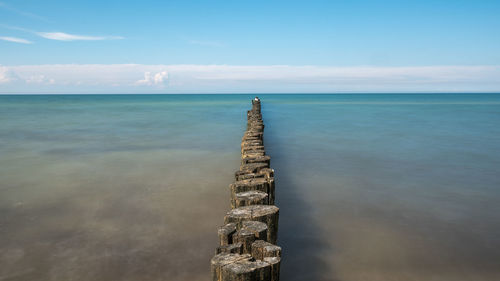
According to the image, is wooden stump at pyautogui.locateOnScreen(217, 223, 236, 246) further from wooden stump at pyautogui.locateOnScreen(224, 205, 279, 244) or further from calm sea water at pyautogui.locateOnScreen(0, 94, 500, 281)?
calm sea water at pyautogui.locateOnScreen(0, 94, 500, 281)

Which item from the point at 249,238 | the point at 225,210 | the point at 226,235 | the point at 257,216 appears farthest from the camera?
the point at 225,210

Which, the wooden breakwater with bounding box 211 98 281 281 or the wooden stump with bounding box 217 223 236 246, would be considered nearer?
the wooden breakwater with bounding box 211 98 281 281

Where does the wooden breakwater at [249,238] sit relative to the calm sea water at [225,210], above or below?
above

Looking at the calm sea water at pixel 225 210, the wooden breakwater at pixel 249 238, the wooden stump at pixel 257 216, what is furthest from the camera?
the calm sea water at pixel 225 210

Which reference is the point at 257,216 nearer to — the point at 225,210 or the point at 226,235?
the point at 226,235

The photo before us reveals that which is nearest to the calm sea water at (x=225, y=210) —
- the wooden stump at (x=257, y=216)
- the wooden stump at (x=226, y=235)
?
the wooden stump at (x=257, y=216)

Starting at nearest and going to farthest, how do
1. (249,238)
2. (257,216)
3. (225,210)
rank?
(249,238), (257,216), (225,210)

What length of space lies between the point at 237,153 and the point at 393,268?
7050 millimetres

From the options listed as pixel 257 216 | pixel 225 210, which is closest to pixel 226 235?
pixel 257 216

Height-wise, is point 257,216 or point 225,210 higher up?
point 257,216

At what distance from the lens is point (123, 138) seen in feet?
46.1

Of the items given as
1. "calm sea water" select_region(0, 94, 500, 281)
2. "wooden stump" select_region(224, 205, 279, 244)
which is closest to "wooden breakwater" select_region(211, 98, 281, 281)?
"wooden stump" select_region(224, 205, 279, 244)

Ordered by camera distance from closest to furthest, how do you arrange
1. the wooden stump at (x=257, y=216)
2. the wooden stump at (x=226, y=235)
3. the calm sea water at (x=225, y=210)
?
the wooden stump at (x=226, y=235) < the wooden stump at (x=257, y=216) < the calm sea water at (x=225, y=210)

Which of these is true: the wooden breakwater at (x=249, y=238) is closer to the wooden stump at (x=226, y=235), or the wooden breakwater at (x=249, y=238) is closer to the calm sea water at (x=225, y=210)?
the wooden stump at (x=226, y=235)
